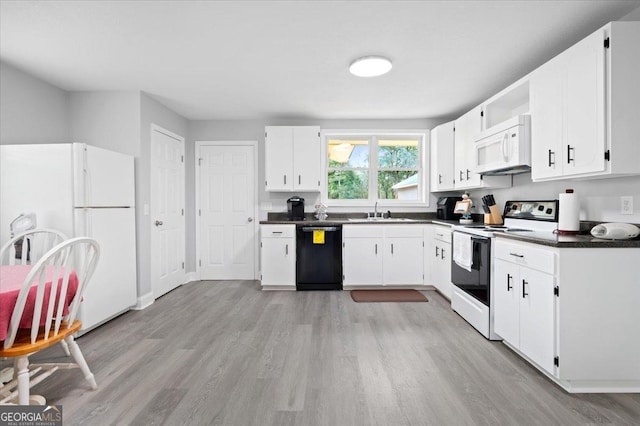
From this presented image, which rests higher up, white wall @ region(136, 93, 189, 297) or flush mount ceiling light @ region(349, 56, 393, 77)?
flush mount ceiling light @ region(349, 56, 393, 77)

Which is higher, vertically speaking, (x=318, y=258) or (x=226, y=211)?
(x=226, y=211)

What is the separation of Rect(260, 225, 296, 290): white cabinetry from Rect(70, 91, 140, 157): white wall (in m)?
1.83

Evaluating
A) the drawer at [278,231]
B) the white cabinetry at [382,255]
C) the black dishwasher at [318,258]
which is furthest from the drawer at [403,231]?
the drawer at [278,231]

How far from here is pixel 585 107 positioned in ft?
6.37

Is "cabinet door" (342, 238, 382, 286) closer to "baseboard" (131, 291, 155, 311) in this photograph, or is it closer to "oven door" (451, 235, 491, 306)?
"oven door" (451, 235, 491, 306)

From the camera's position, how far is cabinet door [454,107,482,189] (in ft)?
10.9

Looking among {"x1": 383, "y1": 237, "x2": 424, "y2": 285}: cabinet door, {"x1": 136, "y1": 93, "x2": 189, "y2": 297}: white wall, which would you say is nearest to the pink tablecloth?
{"x1": 136, "y1": 93, "x2": 189, "y2": 297}: white wall

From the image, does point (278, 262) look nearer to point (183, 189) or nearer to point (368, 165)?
point (183, 189)

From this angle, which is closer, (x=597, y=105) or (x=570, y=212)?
(x=597, y=105)

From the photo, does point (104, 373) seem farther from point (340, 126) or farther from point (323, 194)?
point (340, 126)

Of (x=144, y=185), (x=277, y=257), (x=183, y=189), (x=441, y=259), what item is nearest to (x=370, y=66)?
(x=441, y=259)

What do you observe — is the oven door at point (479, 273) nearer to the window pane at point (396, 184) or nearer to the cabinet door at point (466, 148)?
the cabinet door at point (466, 148)

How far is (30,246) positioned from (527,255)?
12.4 ft

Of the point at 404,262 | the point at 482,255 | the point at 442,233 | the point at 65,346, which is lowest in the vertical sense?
the point at 65,346
